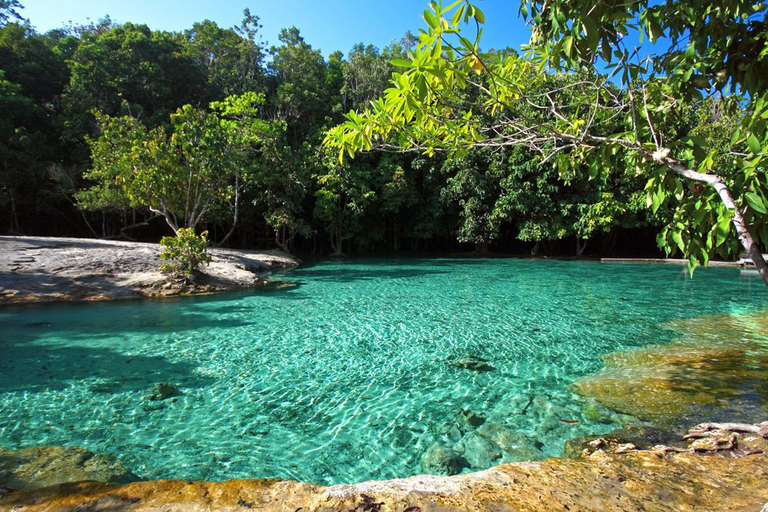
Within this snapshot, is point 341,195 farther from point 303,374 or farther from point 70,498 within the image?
point 70,498

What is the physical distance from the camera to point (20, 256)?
33.8 feet

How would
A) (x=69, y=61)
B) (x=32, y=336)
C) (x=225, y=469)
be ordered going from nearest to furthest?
1. (x=225, y=469)
2. (x=32, y=336)
3. (x=69, y=61)

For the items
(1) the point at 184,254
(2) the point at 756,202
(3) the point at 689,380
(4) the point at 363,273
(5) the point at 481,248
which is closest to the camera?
(2) the point at 756,202

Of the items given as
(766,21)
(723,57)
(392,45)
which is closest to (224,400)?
(723,57)

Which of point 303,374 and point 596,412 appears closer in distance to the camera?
point 596,412

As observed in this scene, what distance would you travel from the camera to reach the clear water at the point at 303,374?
3.30 m

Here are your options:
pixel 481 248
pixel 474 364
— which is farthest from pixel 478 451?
pixel 481 248

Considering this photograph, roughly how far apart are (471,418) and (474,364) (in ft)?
5.20

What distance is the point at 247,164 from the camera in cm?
2091

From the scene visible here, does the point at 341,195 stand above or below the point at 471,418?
above

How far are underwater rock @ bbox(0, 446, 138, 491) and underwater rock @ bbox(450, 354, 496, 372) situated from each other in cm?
383

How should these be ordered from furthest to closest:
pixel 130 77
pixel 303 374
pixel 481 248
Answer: pixel 481 248 → pixel 130 77 → pixel 303 374

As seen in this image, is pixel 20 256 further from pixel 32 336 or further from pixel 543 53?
pixel 543 53

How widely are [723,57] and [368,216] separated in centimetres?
2415
